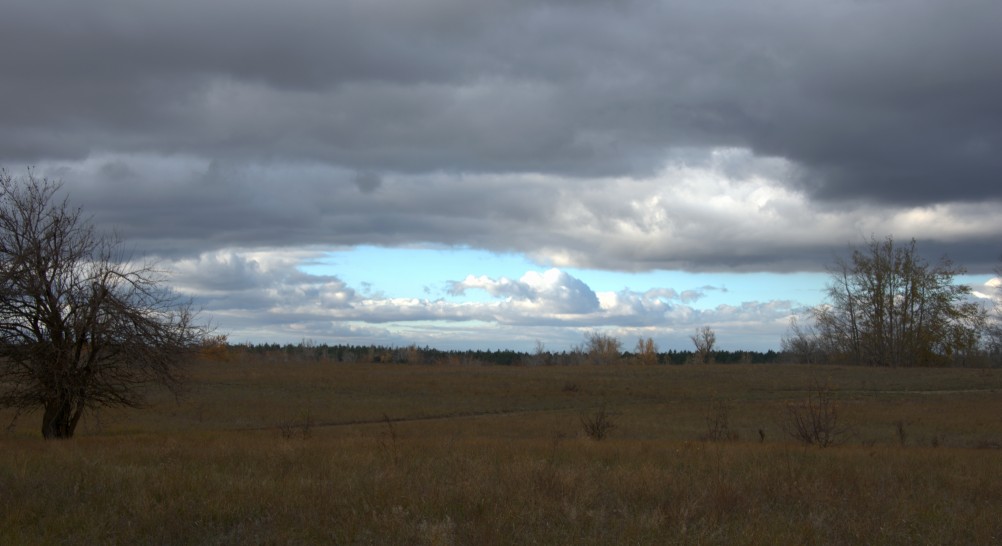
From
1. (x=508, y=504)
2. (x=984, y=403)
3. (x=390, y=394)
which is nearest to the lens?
(x=508, y=504)

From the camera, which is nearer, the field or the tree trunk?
the field

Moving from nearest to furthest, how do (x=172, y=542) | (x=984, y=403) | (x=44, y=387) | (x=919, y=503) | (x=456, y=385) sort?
(x=172, y=542)
(x=919, y=503)
(x=44, y=387)
(x=984, y=403)
(x=456, y=385)

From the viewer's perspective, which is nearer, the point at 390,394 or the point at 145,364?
the point at 145,364

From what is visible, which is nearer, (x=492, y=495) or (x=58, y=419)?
(x=492, y=495)

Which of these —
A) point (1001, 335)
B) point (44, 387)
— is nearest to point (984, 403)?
point (44, 387)

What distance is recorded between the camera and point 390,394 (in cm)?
5362

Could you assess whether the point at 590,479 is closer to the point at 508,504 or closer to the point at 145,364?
the point at 508,504

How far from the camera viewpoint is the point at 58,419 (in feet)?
64.1

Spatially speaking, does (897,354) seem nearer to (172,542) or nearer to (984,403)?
(984,403)

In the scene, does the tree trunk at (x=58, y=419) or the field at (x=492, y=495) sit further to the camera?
the tree trunk at (x=58, y=419)

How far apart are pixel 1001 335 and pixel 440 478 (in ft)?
310

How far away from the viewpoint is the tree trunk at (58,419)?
63.3 feet

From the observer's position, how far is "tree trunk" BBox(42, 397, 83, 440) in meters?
19.3

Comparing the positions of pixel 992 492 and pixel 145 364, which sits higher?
pixel 145 364
